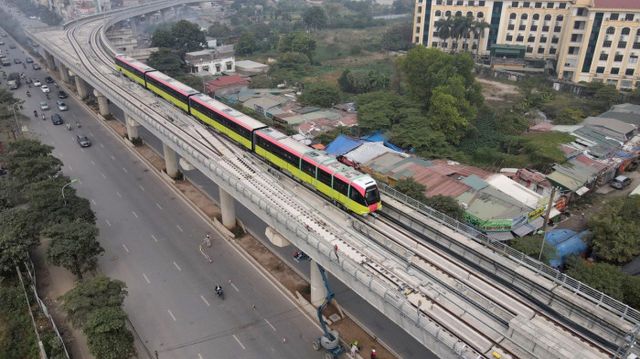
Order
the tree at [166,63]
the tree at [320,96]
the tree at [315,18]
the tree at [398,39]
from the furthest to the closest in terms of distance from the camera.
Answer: the tree at [315,18] → the tree at [398,39] → the tree at [166,63] → the tree at [320,96]

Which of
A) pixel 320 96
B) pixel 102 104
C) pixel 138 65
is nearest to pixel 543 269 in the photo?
pixel 320 96

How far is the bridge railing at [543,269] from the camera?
2311 centimetres

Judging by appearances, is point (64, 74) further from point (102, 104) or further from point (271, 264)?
point (271, 264)

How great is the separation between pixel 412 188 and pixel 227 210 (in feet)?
58.6

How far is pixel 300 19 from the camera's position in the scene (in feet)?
553

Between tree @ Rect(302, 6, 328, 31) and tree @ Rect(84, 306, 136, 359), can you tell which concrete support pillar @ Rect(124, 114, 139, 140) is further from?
tree @ Rect(302, 6, 328, 31)

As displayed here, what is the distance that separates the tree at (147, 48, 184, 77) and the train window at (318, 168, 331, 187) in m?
62.9

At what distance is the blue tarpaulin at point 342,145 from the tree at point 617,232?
26.7m

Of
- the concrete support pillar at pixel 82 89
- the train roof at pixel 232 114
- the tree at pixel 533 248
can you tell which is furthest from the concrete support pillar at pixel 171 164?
the concrete support pillar at pixel 82 89

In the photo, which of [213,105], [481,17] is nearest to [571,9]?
[481,17]

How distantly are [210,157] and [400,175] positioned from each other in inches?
777

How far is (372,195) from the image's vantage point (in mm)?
32531

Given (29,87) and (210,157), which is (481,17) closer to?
Answer: (210,157)

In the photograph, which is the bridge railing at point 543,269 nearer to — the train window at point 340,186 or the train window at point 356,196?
the train window at point 356,196
